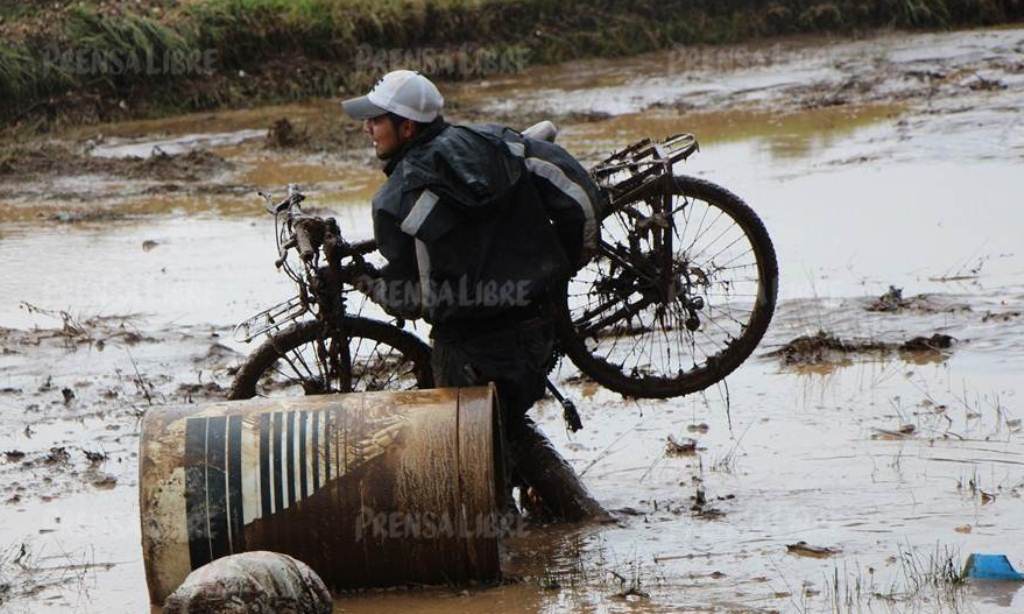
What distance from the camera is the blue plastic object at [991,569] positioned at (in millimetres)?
4949

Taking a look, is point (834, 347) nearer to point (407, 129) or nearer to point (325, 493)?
point (407, 129)

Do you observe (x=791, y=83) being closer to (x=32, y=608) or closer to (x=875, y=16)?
(x=875, y=16)

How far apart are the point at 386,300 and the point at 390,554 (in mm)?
879

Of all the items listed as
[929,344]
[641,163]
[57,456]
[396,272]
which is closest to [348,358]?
[396,272]

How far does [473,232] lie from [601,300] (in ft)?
3.54

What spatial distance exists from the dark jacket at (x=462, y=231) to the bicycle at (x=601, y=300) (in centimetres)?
37

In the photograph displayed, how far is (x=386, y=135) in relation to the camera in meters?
5.51

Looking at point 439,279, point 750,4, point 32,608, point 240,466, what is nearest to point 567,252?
point 439,279

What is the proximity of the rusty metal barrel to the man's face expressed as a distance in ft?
2.98

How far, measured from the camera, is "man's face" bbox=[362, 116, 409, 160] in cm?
549

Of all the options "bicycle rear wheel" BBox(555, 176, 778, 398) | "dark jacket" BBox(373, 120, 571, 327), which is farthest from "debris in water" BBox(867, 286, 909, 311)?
"dark jacket" BBox(373, 120, 571, 327)

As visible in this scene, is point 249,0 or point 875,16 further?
point 875,16

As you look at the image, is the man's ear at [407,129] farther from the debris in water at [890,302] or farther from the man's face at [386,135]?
the debris in water at [890,302]

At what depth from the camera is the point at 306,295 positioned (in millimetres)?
5969
